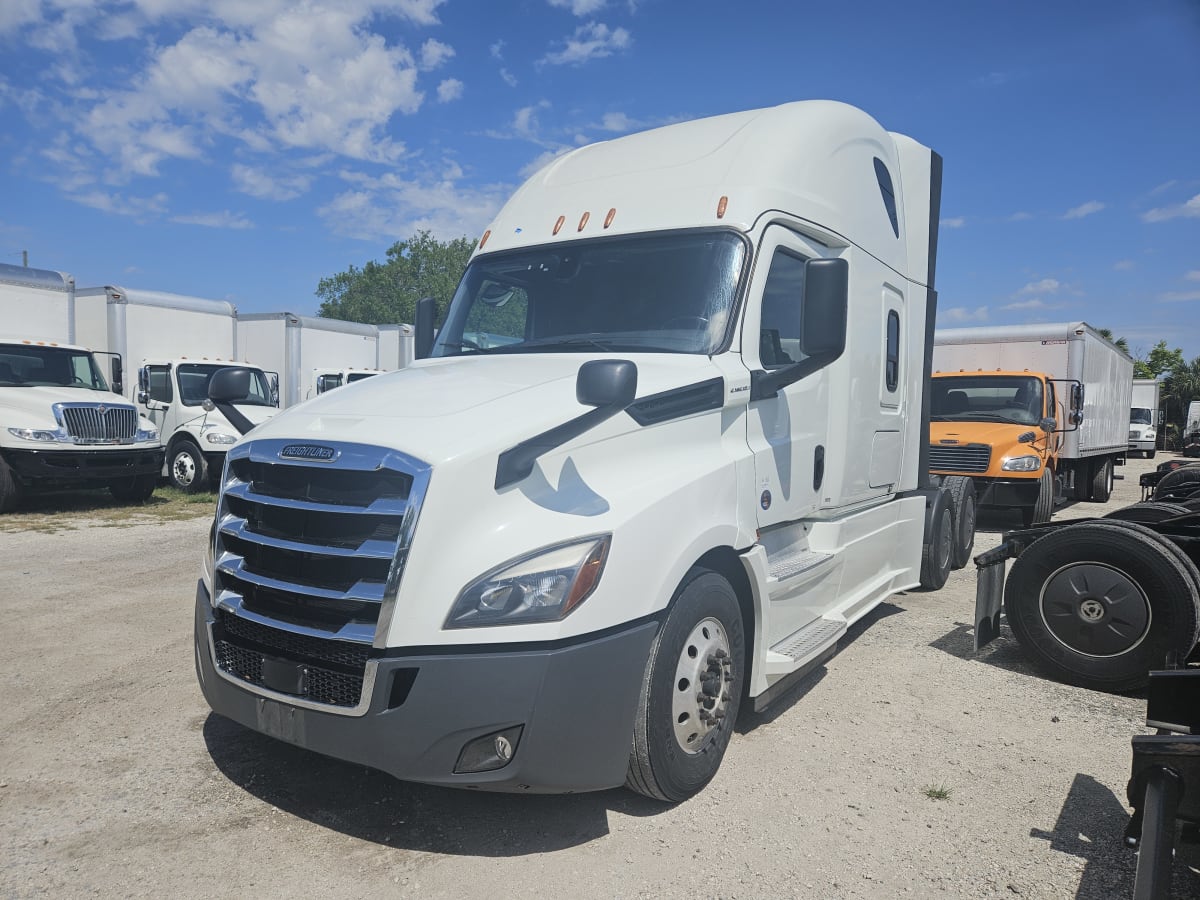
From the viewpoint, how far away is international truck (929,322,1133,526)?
11.6 m

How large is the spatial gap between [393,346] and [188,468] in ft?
22.8

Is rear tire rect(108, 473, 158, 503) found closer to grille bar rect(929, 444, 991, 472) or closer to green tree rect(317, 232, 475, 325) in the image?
grille bar rect(929, 444, 991, 472)

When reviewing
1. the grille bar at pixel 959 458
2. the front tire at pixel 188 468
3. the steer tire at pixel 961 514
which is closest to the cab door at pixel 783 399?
the steer tire at pixel 961 514

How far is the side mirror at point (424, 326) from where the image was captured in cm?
539

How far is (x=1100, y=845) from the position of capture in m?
3.33

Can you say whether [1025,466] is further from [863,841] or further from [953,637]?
[863,841]

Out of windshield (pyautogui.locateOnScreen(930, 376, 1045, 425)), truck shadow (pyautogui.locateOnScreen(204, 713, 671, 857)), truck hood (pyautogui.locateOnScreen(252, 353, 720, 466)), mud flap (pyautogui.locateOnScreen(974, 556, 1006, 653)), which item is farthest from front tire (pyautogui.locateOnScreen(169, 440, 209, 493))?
mud flap (pyautogui.locateOnScreen(974, 556, 1006, 653))

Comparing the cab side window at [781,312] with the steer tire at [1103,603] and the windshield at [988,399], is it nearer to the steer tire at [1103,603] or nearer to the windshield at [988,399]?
the steer tire at [1103,603]

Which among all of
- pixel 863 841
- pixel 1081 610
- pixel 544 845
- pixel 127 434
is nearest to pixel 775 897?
pixel 863 841

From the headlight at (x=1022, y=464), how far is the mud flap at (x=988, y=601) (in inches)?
261

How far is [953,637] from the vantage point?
21.2 ft

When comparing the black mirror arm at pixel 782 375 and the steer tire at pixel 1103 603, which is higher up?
the black mirror arm at pixel 782 375

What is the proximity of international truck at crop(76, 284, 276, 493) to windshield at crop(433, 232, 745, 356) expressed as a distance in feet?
33.8

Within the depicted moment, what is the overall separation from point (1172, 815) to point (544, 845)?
2.19m
